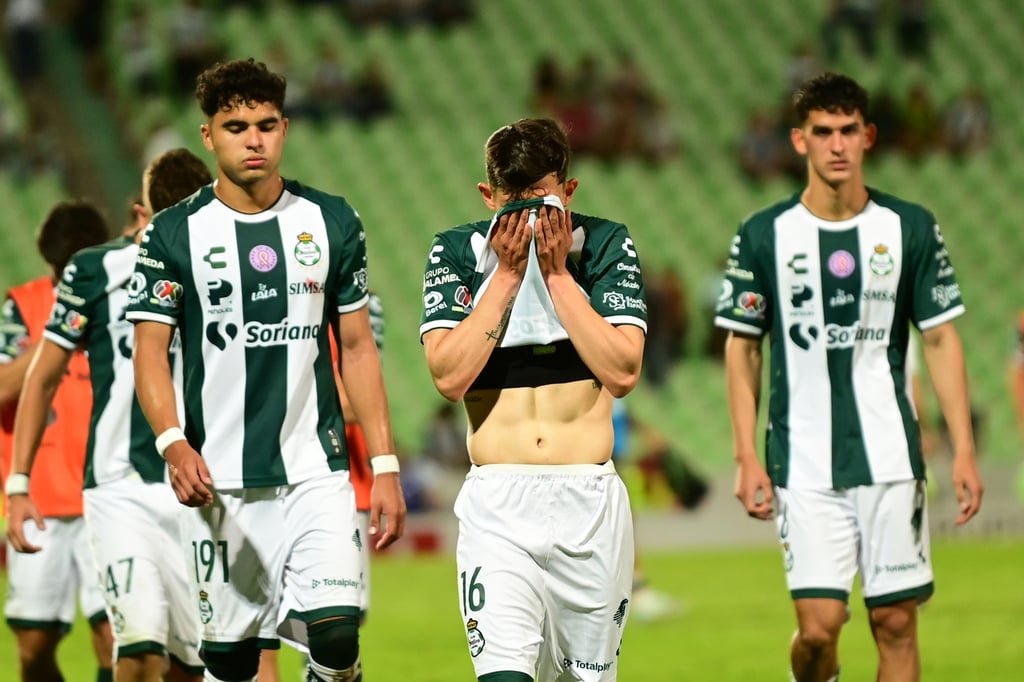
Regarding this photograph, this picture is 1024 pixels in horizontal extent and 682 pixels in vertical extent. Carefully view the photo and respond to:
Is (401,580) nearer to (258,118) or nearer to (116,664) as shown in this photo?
(116,664)

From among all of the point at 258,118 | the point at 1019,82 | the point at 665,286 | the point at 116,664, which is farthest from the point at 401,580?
the point at 1019,82

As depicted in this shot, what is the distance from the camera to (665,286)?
1781 centimetres

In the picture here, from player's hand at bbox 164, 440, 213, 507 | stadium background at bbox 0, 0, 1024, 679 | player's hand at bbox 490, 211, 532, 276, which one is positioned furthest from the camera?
stadium background at bbox 0, 0, 1024, 679

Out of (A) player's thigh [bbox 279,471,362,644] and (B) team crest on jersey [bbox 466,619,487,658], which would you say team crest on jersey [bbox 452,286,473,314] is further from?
(B) team crest on jersey [bbox 466,619,487,658]

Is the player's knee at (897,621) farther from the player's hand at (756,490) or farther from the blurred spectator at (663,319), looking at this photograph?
the blurred spectator at (663,319)

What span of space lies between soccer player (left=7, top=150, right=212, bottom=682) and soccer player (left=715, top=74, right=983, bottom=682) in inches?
85.1

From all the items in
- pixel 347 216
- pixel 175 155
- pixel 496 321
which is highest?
pixel 175 155

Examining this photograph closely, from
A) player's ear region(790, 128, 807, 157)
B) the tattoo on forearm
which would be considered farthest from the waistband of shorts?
player's ear region(790, 128, 807, 157)

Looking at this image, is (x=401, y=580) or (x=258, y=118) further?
(x=401, y=580)

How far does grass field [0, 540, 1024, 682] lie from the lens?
29.1 ft

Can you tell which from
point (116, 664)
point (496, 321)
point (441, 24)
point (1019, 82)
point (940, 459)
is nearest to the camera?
point (496, 321)

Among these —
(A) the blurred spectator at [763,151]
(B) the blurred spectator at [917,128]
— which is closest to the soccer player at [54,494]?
(A) the blurred spectator at [763,151]

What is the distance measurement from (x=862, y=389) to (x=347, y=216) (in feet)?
6.90

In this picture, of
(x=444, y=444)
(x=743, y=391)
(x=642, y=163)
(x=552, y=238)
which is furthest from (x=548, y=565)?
(x=642, y=163)
